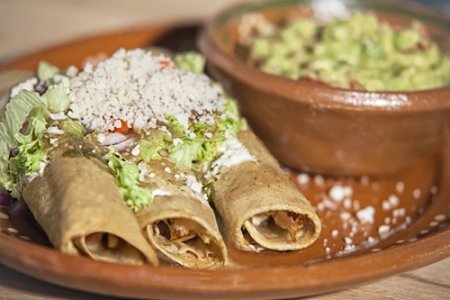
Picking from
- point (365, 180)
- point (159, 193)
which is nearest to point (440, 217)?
point (365, 180)

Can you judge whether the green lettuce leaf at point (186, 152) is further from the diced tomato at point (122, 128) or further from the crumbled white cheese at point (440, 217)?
the crumbled white cheese at point (440, 217)

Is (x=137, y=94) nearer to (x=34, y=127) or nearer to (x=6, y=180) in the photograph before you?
(x=34, y=127)

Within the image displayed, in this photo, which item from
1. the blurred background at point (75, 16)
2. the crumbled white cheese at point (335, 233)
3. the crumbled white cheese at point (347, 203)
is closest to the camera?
the crumbled white cheese at point (335, 233)

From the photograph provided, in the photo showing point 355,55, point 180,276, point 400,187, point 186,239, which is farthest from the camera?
point 355,55

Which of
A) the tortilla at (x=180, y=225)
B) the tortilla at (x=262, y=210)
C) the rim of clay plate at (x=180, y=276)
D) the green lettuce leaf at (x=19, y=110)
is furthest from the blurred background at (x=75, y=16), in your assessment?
the rim of clay plate at (x=180, y=276)

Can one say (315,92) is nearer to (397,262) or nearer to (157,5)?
(397,262)

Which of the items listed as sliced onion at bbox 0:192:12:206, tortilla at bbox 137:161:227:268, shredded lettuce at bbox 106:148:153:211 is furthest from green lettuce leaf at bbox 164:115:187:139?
sliced onion at bbox 0:192:12:206
